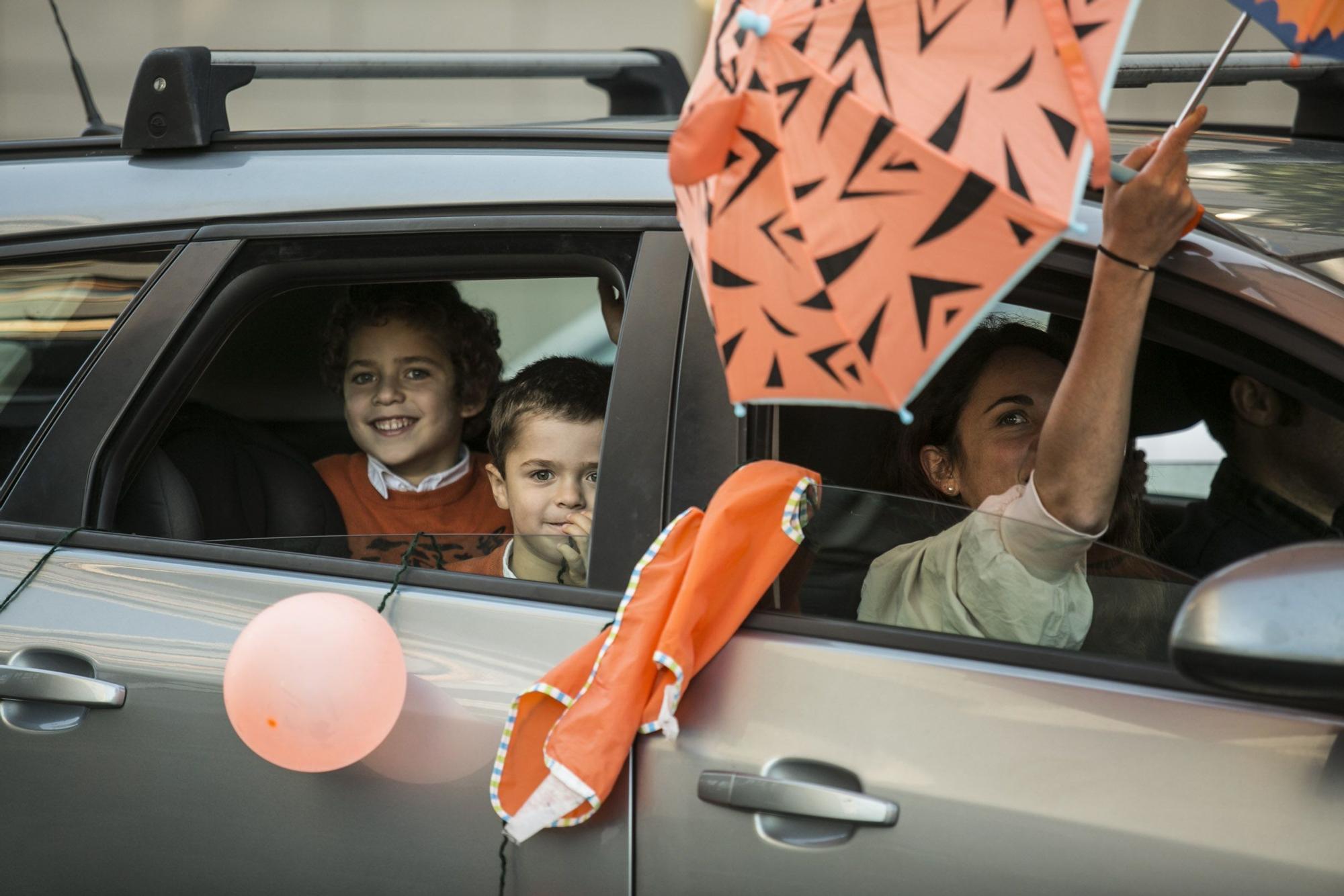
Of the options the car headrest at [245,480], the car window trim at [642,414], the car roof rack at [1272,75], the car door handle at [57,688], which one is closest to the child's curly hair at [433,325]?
the car headrest at [245,480]

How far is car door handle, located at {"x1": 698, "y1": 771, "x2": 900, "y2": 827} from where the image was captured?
1619 millimetres

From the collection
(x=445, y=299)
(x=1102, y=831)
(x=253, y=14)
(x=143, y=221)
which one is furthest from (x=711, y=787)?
(x=253, y=14)

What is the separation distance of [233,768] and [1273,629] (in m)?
1.29

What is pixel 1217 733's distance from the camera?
1.57 meters

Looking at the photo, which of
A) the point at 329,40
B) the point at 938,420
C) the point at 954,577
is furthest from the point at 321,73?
the point at 329,40

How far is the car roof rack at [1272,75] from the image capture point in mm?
2455

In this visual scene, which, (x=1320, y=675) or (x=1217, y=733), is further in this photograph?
(x=1217, y=733)

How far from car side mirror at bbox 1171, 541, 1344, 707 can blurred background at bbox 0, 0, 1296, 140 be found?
317 inches

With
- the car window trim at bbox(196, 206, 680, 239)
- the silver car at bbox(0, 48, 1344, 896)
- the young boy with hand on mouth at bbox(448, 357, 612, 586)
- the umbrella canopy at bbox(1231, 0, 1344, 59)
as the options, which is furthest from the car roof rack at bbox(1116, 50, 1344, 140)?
the young boy with hand on mouth at bbox(448, 357, 612, 586)

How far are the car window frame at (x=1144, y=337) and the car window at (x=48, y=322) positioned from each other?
965 mm

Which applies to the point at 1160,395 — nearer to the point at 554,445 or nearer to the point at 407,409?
the point at 554,445

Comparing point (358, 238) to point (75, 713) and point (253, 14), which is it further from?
point (253, 14)

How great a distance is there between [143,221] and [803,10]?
125cm

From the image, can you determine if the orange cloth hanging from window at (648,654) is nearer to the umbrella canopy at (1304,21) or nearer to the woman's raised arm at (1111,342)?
the woman's raised arm at (1111,342)
